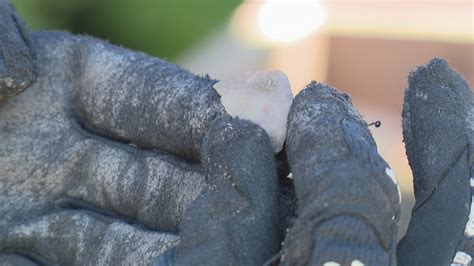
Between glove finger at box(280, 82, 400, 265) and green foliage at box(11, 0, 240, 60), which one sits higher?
green foliage at box(11, 0, 240, 60)

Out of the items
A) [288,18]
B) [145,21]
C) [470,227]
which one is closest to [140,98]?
[470,227]

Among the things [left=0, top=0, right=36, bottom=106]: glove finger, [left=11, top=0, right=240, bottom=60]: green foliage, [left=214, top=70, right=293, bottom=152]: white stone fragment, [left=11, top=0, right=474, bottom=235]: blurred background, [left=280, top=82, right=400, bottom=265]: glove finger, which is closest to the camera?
[left=280, top=82, right=400, bottom=265]: glove finger

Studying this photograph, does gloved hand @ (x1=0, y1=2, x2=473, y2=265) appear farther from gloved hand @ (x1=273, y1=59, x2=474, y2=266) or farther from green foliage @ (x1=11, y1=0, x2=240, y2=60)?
green foliage @ (x1=11, y1=0, x2=240, y2=60)

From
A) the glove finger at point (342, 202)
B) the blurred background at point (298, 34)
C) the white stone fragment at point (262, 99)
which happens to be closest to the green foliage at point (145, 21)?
the blurred background at point (298, 34)

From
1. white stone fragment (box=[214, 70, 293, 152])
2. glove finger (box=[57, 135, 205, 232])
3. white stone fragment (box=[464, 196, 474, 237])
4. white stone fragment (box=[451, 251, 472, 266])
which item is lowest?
white stone fragment (box=[451, 251, 472, 266])

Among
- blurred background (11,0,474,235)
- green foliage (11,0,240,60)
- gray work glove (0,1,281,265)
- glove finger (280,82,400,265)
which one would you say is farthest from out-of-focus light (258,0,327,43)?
glove finger (280,82,400,265)

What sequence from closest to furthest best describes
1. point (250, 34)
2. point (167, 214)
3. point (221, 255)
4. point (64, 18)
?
1. point (221, 255)
2. point (167, 214)
3. point (64, 18)
4. point (250, 34)

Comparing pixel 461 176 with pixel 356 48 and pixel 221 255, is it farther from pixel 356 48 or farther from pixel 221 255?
pixel 356 48

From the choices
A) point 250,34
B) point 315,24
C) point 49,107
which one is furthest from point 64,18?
point 49,107
